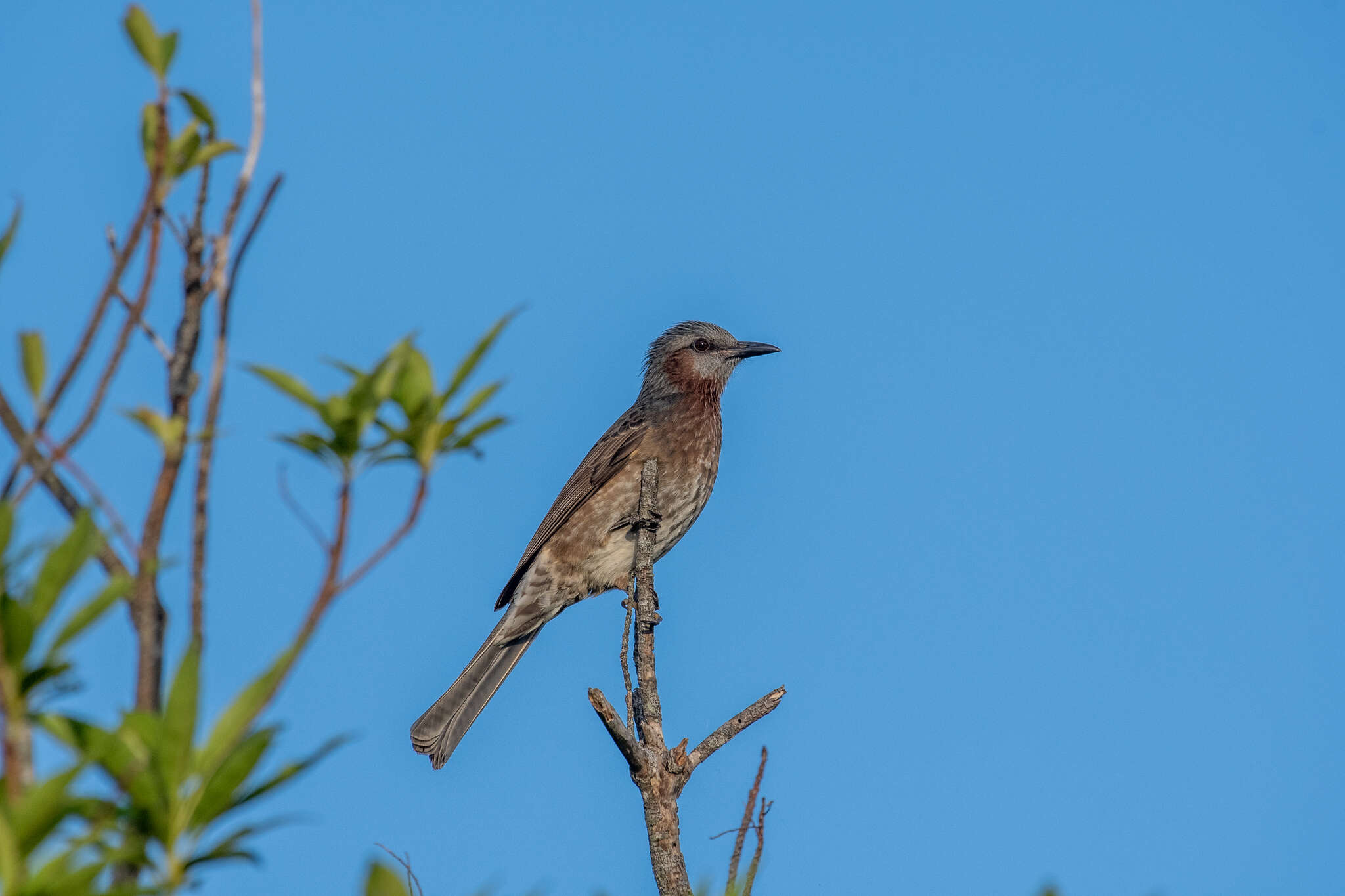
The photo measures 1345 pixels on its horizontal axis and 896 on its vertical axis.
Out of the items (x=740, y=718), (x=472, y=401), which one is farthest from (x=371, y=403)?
(x=740, y=718)

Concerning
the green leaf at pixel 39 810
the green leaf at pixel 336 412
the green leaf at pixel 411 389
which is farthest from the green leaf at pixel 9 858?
the green leaf at pixel 411 389

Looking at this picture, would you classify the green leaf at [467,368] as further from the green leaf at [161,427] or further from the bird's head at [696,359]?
the bird's head at [696,359]

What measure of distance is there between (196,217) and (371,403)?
0.50m

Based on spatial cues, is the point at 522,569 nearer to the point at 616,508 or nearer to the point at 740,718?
the point at 616,508

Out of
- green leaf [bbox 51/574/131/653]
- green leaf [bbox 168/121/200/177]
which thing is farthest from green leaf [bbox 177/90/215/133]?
green leaf [bbox 51/574/131/653]

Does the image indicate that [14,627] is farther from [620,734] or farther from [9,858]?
[620,734]

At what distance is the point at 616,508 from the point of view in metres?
8.21

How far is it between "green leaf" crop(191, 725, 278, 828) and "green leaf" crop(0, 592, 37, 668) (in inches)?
10.9

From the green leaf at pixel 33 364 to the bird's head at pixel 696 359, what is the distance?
7377 mm

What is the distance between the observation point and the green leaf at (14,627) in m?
1.42

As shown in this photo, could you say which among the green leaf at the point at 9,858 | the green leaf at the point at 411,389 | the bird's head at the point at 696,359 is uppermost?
the bird's head at the point at 696,359

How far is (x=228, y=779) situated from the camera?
145 cm

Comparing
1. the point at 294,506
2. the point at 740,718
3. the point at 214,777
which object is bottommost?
the point at 214,777

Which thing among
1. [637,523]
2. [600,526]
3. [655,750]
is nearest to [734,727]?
[655,750]
